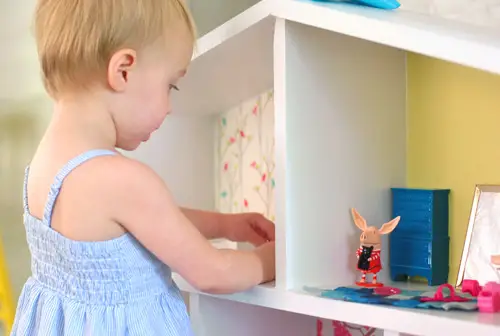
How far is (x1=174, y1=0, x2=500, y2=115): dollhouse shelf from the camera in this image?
735 mm

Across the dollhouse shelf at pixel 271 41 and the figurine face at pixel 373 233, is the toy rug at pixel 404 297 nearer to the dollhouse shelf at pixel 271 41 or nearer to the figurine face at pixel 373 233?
the figurine face at pixel 373 233

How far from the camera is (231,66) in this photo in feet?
3.79

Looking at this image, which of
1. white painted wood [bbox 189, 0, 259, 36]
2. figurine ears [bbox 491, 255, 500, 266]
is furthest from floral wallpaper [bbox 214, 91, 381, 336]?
figurine ears [bbox 491, 255, 500, 266]

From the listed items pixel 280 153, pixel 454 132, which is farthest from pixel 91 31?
pixel 454 132

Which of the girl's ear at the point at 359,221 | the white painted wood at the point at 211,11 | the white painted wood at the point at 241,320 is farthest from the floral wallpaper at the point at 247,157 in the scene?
the girl's ear at the point at 359,221

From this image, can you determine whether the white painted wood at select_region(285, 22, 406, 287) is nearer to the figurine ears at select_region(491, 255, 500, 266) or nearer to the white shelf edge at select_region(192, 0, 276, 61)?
the white shelf edge at select_region(192, 0, 276, 61)

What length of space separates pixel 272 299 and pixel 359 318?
0.14m

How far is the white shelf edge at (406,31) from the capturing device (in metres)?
0.71

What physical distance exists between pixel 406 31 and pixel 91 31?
37cm

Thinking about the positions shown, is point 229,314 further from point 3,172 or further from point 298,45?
point 3,172

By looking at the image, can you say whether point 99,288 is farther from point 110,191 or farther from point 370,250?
point 370,250

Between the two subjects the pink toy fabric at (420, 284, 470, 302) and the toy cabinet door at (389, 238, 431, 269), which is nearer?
the pink toy fabric at (420, 284, 470, 302)

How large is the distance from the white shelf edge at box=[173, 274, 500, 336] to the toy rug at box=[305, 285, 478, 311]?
0.04 ft

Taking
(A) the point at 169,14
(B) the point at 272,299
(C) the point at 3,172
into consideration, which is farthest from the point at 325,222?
(C) the point at 3,172
